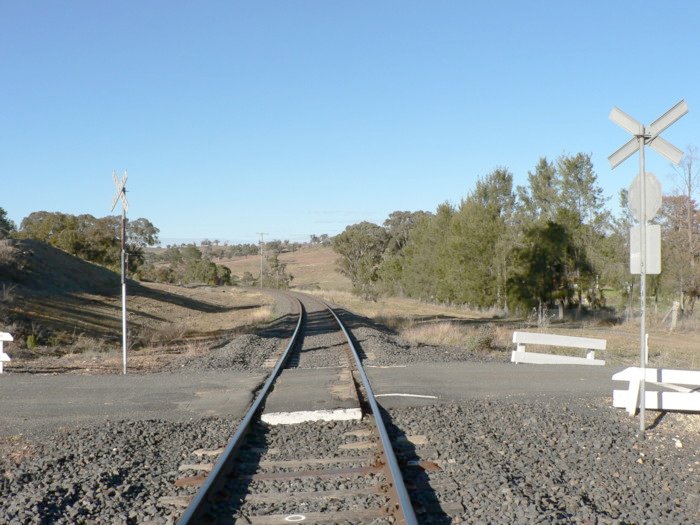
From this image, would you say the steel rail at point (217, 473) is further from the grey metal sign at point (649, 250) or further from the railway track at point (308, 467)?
the grey metal sign at point (649, 250)

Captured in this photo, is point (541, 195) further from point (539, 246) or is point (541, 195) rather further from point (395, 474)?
point (395, 474)

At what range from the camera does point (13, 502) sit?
19.7ft

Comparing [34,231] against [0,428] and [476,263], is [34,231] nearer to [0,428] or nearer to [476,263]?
[476,263]

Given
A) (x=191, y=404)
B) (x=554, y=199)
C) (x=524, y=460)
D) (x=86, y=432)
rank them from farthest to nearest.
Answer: (x=554, y=199)
(x=191, y=404)
(x=86, y=432)
(x=524, y=460)

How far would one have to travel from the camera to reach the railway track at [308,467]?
18.5 feet

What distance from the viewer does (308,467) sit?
7043mm

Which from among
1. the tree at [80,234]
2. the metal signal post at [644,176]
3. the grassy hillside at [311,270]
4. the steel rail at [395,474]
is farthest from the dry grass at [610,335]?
the grassy hillside at [311,270]

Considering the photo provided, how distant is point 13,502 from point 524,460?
4.79 m

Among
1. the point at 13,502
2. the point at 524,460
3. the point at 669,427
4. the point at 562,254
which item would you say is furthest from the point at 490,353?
the point at 562,254

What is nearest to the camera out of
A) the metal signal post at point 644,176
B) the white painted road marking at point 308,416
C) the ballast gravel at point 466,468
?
the ballast gravel at point 466,468

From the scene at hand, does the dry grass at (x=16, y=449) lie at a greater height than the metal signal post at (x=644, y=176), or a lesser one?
lesser

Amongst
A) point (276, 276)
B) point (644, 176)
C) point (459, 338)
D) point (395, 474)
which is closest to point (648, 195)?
point (644, 176)

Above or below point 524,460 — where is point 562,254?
above

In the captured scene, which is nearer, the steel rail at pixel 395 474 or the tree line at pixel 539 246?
the steel rail at pixel 395 474
